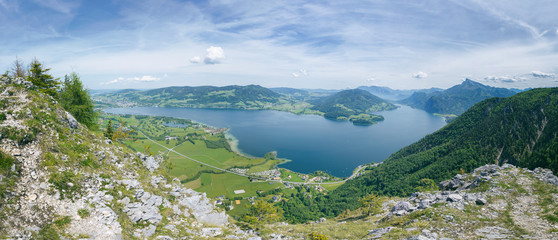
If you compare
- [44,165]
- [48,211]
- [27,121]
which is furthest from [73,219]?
[27,121]

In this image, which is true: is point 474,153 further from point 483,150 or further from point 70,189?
point 70,189

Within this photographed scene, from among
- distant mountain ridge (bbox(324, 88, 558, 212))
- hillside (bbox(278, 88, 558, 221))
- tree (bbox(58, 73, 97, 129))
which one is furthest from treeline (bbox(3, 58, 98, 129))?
distant mountain ridge (bbox(324, 88, 558, 212))

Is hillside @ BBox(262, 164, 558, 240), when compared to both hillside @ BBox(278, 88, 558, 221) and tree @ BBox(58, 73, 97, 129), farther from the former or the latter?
hillside @ BBox(278, 88, 558, 221)

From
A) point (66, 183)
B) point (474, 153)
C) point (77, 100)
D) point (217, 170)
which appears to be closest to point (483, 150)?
point (474, 153)

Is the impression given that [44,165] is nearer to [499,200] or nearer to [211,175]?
[499,200]

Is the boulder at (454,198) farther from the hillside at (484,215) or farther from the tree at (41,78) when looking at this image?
the tree at (41,78)

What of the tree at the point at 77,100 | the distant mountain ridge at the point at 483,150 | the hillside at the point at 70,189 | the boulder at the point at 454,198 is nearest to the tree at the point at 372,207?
the boulder at the point at 454,198

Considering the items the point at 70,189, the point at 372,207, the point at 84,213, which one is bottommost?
the point at 372,207
